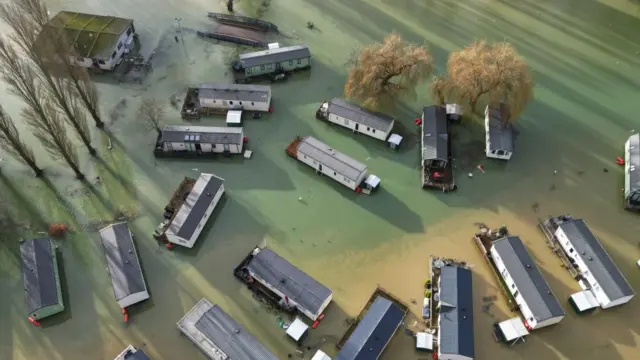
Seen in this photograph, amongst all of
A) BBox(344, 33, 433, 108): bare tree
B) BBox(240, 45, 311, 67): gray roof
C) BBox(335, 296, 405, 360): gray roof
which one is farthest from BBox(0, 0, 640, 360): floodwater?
BBox(344, 33, 433, 108): bare tree

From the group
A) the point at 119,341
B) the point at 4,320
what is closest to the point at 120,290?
the point at 119,341

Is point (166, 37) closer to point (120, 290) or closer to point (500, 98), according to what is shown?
point (120, 290)

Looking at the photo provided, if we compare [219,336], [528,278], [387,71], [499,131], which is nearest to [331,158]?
[387,71]

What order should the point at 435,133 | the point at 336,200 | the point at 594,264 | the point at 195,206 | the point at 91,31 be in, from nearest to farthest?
the point at 594,264, the point at 195,206, the point at 336,200, the point at 435,133, the point at 91,31

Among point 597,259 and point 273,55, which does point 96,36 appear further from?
point 597,259

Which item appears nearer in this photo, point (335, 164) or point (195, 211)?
point (195, 211)

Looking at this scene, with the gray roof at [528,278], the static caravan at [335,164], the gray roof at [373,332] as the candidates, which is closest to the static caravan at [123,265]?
the gray roof at [373,332]

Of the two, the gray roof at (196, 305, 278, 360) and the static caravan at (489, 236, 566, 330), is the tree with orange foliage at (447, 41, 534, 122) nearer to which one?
the static caravan at (489, 236, 566, 330)
